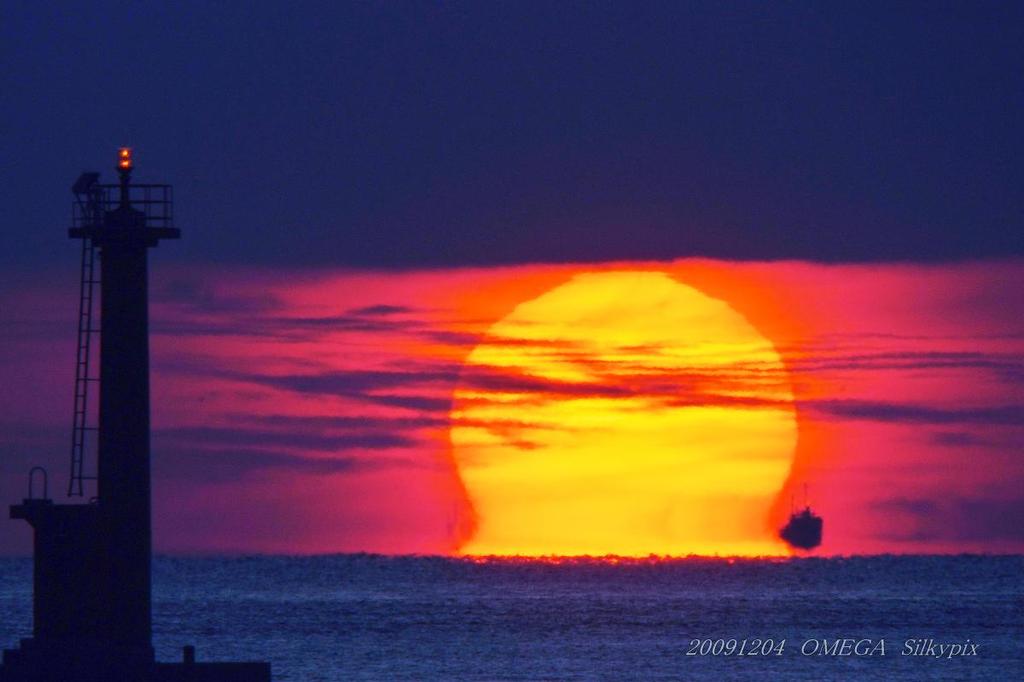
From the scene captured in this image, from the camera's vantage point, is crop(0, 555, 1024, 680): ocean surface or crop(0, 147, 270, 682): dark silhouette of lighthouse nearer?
crop(0, 147, 270, 682): dark silhouette of lighthouse

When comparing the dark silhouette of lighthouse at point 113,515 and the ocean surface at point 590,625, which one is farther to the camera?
the ocean surface at point 590,625

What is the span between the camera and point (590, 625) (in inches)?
3231

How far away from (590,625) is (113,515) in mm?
48993

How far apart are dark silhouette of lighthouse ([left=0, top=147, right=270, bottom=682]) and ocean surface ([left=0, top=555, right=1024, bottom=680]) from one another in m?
21.4

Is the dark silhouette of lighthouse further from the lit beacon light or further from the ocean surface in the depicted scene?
the ocean surface

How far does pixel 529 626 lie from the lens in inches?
3231

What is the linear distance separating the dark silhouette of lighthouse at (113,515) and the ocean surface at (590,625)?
70.2 ft

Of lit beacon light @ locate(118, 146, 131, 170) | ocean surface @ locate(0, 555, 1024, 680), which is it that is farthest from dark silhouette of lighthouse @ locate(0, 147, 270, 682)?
ocean surface @ locate(0, 555, 1024, 680)

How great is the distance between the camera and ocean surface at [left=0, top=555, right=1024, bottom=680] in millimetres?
61281

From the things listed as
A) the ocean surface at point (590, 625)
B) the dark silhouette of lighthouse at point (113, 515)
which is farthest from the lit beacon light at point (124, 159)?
the ocean surface at point (590, 625)

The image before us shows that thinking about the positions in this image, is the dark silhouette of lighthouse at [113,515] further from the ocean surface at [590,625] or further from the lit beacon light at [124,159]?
the ocean surface at [590,625]

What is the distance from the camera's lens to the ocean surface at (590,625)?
2413 inches

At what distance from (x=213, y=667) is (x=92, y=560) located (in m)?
2.86

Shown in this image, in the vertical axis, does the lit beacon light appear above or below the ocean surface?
above
